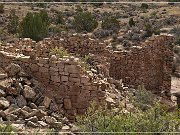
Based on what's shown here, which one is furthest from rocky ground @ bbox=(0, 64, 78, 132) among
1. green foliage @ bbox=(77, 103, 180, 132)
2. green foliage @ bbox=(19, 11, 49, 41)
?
green foliage @ bbox=(19, 11, 49, 41)

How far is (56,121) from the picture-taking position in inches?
373

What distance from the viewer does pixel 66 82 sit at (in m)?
10.6

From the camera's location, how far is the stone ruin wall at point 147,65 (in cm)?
1749

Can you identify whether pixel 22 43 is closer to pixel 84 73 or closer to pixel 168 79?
pixel 84 73

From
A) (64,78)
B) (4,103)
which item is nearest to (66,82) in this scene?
(64,78)

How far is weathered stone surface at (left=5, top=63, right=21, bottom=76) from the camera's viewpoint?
34.2ft

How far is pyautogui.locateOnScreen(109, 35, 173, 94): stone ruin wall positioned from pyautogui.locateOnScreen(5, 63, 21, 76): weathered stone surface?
273 inches

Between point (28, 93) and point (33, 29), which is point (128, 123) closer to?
point (28, 93)

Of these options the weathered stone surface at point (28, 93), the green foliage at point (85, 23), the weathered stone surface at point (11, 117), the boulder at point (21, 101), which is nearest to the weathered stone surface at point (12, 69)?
the weathered stone surface at point (28, 93)

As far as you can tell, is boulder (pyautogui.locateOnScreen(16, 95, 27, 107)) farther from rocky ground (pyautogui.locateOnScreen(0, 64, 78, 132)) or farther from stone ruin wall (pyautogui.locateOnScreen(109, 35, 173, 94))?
stone ruin wall (pyautogui.locateOnScreen(109, 35, 173, 94))

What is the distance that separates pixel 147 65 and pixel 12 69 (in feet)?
29.5

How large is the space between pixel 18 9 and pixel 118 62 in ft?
103

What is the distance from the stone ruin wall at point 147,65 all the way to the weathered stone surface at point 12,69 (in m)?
6.94

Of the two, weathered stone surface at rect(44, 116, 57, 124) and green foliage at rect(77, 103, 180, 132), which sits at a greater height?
green foliage at rect(77, 103, 180, 132)
